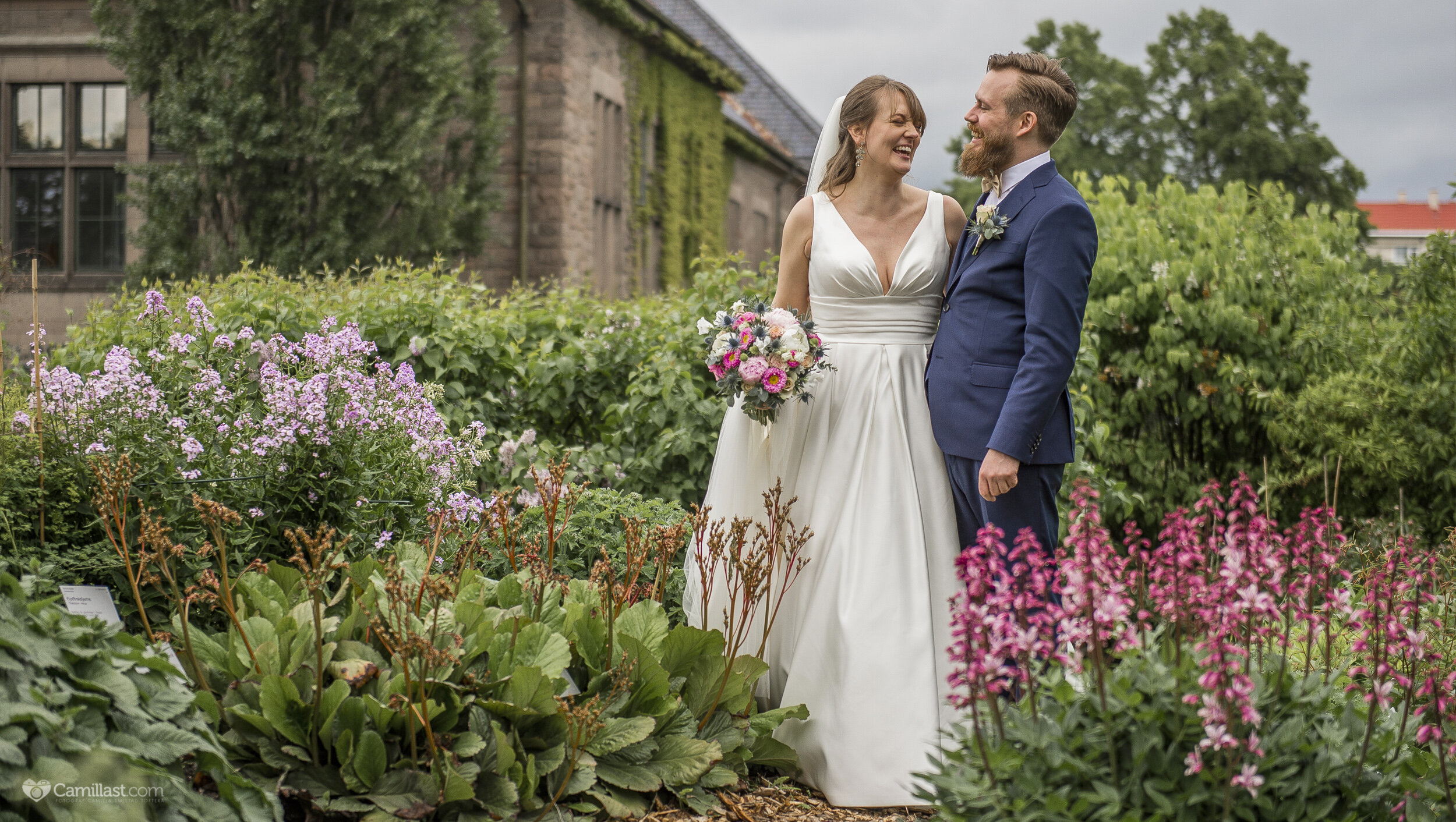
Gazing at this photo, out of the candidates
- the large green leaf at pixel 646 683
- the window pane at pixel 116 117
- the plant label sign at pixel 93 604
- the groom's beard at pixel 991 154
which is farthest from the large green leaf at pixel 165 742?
the window pane at pixel 116 117

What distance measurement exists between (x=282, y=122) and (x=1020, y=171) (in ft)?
37.5

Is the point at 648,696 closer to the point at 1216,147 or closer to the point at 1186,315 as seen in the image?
the point at 1186,315

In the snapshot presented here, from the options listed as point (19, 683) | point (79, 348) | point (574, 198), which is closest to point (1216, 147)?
point (574, 198)

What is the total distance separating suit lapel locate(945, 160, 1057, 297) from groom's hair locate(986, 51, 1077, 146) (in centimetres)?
13

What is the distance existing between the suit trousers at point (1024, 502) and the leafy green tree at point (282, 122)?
10669mm

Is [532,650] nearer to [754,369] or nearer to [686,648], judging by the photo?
[686,648]

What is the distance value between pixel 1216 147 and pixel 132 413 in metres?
30.5

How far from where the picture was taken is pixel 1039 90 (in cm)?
333

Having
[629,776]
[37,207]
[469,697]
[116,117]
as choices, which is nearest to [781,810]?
[629,776]

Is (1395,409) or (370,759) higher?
(1395,409)

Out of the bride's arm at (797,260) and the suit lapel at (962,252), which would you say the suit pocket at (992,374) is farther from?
the bride's arm at (797,260)

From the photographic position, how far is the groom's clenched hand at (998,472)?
125 inches

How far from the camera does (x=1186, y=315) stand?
6.72 metres

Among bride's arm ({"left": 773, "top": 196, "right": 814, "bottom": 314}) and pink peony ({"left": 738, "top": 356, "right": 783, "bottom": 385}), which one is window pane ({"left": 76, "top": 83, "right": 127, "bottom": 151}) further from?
pink peony ({"left": 738, "top": 356, "right": 783, "bottom": 385})
